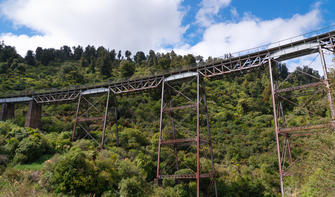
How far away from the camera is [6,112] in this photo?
34250mm

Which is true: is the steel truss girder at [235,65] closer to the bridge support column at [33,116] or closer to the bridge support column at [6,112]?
the bridge support column at [33,116]

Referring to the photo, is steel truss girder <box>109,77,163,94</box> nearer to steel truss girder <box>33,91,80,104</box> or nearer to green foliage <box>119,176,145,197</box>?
steel truss girder <box>33,91,80,104</box>

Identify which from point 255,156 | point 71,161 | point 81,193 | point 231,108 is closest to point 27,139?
point 71,161

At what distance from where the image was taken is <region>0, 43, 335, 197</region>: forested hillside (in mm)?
15242

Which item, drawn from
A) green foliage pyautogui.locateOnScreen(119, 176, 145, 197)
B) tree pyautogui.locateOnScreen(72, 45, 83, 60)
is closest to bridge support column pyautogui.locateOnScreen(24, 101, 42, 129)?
green foliage pyautogui.locateOnScreen(119, 176, 145, 197)

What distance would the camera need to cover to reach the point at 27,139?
2352 cm

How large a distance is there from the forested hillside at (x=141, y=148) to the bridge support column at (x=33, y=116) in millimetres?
1149

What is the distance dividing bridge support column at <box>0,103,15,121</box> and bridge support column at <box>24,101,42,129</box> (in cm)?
367

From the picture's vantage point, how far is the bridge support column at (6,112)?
33.8 m

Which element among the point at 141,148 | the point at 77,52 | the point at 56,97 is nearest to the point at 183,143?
the point at 141,148

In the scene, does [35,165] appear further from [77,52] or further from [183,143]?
[77,52]

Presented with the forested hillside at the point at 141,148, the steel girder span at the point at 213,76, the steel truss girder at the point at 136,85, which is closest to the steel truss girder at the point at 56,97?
the steel girder span at the point at 213,76

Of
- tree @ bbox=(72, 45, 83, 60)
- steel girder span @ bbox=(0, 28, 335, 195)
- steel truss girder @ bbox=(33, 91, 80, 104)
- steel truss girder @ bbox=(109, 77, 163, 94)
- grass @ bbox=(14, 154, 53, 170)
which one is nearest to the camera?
steel girder span @ bbox=(0, 28, 335, 195)

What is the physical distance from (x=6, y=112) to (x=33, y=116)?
4.69 meters
